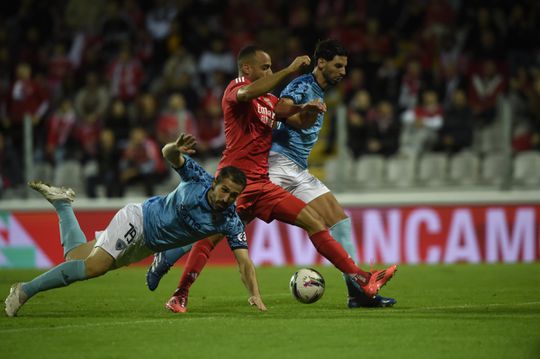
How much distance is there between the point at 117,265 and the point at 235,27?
1115 cm

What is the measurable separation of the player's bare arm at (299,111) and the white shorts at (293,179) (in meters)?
0.45

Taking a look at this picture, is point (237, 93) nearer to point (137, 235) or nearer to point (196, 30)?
point (137, 235)

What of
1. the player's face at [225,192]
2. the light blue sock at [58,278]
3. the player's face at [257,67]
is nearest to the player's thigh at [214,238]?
the player's face at [225,192]

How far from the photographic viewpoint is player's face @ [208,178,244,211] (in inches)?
307

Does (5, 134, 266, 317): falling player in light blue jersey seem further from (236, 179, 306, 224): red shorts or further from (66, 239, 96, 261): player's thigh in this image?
(236, 179, 306, 224): red shorts

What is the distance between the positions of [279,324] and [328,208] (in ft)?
6.00

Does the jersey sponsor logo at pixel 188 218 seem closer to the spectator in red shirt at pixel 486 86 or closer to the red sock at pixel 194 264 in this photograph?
the red sock at pixel 194 264

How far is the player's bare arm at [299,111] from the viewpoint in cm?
825

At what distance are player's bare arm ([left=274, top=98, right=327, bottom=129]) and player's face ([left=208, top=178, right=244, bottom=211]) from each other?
990 mm

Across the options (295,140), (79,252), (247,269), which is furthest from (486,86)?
(79,252)

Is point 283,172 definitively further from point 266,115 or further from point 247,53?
point 247,53

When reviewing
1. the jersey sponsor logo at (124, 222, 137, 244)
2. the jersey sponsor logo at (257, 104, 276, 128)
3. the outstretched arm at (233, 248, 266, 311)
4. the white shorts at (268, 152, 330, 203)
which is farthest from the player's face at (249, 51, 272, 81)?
the jersey sponsor logo at (124, 222, 137, 244)

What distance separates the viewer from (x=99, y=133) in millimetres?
16875

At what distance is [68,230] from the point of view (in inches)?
343
